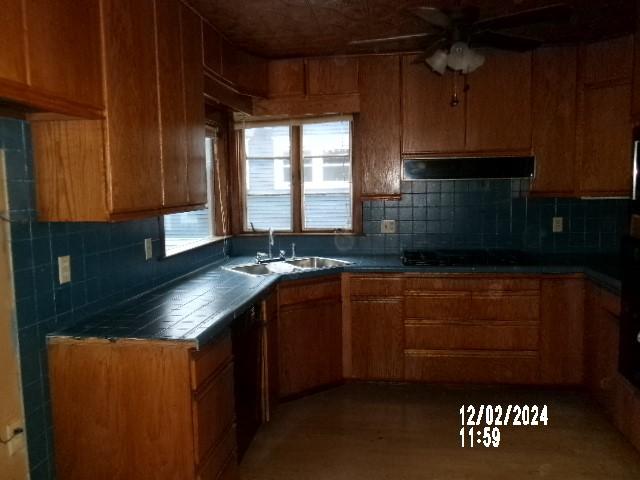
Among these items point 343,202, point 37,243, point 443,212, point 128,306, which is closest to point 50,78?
point 37,243

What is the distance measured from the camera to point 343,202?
4.04m

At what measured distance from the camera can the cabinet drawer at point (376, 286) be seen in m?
3.47

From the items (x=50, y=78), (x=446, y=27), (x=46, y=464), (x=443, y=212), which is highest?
(x=446, y=27)

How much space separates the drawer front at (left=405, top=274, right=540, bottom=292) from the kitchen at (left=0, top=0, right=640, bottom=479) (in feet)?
0.05

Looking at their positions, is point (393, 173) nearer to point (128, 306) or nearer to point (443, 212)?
point (443, 212)

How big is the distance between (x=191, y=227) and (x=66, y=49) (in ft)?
6.97

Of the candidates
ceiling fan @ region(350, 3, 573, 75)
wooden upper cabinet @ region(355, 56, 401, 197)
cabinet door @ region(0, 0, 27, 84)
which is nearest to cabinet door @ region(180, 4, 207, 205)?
ceiling fan @ region(350, 3, 573, 75)

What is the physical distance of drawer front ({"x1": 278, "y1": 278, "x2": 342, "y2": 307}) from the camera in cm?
323

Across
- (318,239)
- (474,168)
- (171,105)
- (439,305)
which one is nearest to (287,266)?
(318,239)

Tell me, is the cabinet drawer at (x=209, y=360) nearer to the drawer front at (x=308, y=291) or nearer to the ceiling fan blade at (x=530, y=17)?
the drawer front at (x=308, y=291)

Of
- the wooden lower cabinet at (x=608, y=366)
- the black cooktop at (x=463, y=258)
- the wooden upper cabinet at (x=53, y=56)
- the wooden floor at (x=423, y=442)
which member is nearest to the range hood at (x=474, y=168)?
the black cooktop at (x=463, y=258)

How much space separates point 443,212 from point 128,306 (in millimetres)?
2464

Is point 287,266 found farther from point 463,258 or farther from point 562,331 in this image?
point 562,331

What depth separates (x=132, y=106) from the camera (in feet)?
6.61
